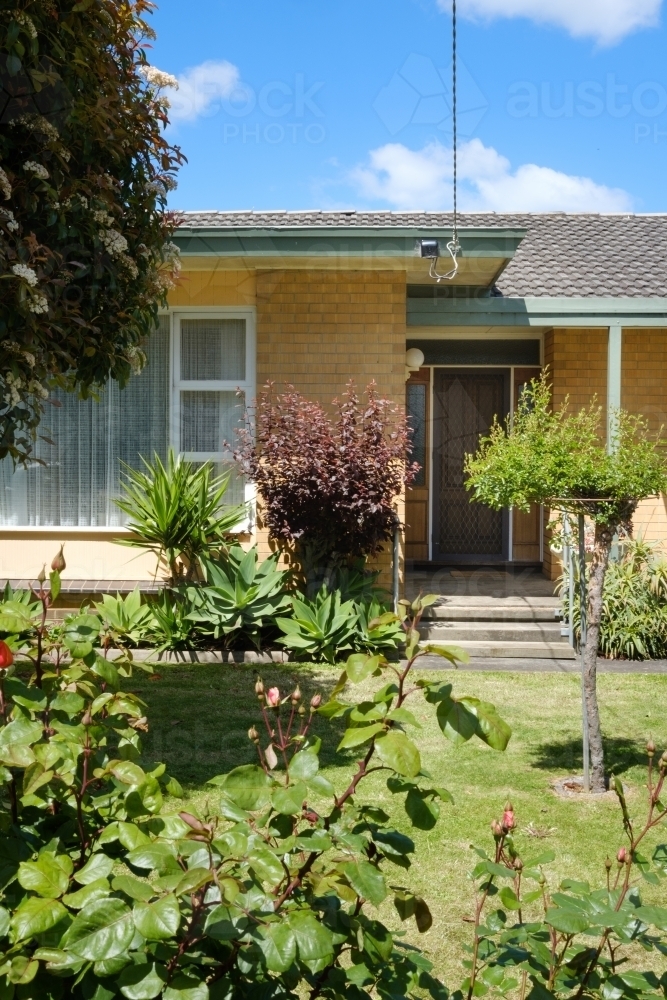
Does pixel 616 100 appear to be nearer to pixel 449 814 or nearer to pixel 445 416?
pixel 445 416

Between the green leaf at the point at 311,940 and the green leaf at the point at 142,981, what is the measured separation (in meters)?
0.22

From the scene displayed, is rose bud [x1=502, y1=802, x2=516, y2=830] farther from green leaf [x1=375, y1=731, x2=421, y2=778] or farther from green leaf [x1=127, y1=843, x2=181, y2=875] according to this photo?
green leaf [x1=127, y1=843, x2=181, y2=875]

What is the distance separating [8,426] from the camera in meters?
5.19

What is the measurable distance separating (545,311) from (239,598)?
4480 millimetres

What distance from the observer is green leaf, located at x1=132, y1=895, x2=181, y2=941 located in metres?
1.47

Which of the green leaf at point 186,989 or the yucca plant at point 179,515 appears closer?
the green leaf at point 186,989

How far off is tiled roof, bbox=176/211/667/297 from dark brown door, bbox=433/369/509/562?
1.54 metres

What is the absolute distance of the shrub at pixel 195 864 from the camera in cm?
151

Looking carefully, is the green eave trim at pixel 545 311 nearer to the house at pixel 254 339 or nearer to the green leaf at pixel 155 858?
the house at pixel 254 339

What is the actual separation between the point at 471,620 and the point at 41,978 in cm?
871

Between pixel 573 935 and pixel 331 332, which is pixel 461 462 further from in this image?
pixel 573 935

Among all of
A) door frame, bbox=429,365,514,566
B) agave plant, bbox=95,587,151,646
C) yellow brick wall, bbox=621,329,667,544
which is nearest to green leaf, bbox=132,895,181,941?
agave plant, bbox=95,587,151,646

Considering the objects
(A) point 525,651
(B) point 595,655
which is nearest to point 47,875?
(B) point 595,655

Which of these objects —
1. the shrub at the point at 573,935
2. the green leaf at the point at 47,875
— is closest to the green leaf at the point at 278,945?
A: the green leaf at the point at 47,875
